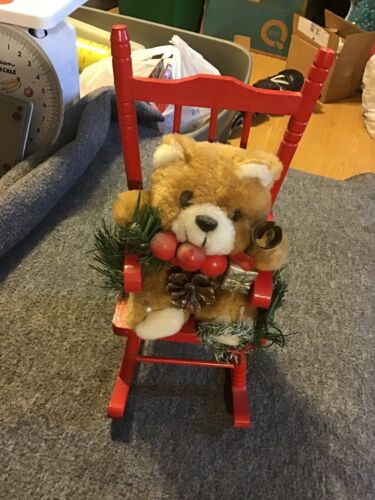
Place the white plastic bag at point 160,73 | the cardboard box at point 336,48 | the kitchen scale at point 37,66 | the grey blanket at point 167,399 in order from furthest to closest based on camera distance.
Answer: the cardboard box at point 336,48, the white plastic bag at point 160,73, the kitchen scale at point 37,66, the grey blanket at point 167,399

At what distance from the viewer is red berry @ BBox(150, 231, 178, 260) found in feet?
1.65

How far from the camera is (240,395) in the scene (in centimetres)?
67

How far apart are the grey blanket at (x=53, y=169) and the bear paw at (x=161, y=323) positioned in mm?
338

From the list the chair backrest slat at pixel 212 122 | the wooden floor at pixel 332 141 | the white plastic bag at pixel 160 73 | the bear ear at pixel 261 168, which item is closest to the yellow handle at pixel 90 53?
the white plastic bag at pixel 160 73

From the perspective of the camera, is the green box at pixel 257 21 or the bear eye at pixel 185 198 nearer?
the bear eye at pixel 185 198

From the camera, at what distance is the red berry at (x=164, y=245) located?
502 mm

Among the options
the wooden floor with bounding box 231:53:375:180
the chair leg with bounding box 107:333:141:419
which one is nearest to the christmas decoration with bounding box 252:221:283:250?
the chair leg with bounding box 107:333:141:419

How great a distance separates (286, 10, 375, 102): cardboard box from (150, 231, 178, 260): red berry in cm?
108

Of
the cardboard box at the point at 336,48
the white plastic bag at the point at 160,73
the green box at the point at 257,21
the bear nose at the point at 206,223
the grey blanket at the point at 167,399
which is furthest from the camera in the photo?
the green box at the point at 257,21

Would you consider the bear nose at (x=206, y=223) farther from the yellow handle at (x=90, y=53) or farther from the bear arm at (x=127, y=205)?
the yellow handle at (x=90, y=53)

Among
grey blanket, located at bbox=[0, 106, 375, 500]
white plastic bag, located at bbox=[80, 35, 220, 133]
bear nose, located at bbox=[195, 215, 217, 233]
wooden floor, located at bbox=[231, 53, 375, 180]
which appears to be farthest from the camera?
wooden floor, located at bbox=[231, 53, 375, 180]

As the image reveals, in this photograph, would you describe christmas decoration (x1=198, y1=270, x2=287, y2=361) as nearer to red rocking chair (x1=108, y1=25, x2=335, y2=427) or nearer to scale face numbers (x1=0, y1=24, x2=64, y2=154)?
red rocking chair (x1=108, y1=25, x2=335, y2=427)

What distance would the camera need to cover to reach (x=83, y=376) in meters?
0.68

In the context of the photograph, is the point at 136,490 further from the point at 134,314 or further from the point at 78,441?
the point at 134,314
